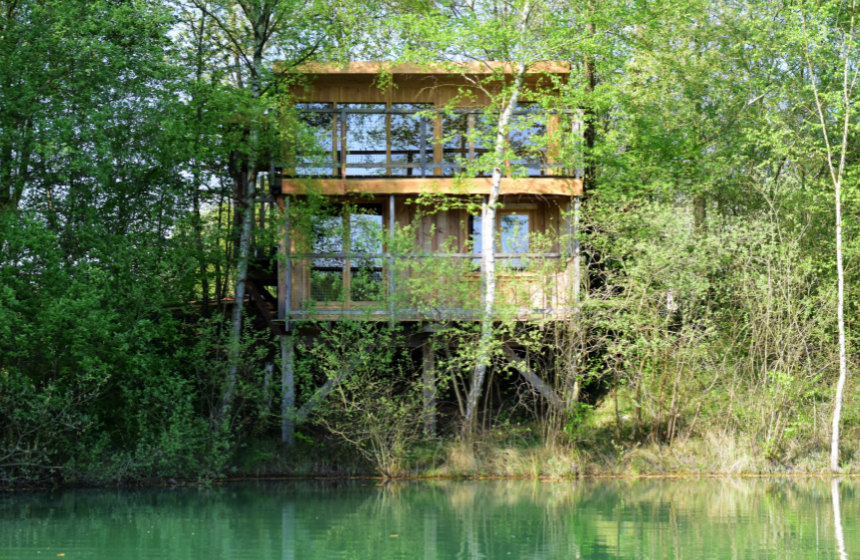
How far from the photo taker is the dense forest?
15.0 metres

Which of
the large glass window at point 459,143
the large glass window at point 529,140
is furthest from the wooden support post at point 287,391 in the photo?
the large glass window at point 529,140

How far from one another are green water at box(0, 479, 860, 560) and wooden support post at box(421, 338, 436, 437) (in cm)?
140

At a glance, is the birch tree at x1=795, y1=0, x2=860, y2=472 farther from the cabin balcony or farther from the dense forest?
the cabin balcony

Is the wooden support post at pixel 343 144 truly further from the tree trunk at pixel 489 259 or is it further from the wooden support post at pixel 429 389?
the wooden support post at pixel 429 389

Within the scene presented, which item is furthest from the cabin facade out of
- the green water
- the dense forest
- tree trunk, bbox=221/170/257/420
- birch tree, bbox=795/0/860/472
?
birch tree, bbox=795/0/860/472

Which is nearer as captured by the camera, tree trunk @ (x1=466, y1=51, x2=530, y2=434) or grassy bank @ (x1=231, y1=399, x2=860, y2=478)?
tree trunk @ (x1=466, y1=51, x2=530, y2=434)

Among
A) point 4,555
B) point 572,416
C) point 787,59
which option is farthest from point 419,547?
point 787,59

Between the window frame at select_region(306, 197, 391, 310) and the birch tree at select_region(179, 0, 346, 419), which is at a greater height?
the birch tree at select_region(179, 0, 346, 419)

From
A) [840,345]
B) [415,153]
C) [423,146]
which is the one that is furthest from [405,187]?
[840,345]

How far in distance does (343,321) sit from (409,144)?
4.43m

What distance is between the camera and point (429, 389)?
653 inches

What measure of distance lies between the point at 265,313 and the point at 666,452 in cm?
819

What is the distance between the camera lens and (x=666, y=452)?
16.5 meters

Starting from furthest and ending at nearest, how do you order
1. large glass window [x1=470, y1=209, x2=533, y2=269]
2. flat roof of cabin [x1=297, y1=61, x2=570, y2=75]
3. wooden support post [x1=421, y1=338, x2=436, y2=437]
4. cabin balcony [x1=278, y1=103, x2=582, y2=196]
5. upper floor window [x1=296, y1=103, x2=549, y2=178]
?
large glass window [x1=470, y1=209, x2=533, y2=269]
flat roof of cabin [x1=297, y1=61, x2=570, y2=75]
upper floor window [x1=296, y1=103, x2=549, y2=178]
cabin balcony [x1=278, y1=103, x2=582, y2=196]
wooden support post [x1=421, y1=338, x2=436, y2=437]
